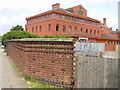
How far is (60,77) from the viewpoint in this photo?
235 inches

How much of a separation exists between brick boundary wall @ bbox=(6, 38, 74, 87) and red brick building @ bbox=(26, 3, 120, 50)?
952 inches

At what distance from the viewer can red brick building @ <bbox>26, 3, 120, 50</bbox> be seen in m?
36.8

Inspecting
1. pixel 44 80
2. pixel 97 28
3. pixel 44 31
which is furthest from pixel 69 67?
pixel 97 28

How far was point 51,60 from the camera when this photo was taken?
625 centimetres

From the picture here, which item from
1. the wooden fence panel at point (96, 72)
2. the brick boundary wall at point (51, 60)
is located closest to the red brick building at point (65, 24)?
the brick boundary wall at point (51, 60)

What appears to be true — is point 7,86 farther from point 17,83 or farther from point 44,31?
point 44,31

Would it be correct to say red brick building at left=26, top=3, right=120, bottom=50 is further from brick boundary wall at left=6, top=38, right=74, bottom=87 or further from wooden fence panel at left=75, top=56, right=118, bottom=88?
wooden fence panel at left=75, top=56, right=118, bottom=88

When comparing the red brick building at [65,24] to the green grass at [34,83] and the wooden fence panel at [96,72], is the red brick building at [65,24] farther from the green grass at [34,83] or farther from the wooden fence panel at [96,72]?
the wooden fence panel at [96,72]

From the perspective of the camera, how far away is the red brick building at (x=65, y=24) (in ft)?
121

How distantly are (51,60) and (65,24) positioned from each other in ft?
115

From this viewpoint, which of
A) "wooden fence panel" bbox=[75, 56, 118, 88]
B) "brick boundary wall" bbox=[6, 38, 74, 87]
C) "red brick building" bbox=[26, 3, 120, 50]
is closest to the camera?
"wooden fence panel" bbox=[75, 56, 118, 88]

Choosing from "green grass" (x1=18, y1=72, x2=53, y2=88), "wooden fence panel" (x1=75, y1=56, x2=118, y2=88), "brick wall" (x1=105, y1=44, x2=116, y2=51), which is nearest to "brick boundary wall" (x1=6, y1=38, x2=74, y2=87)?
"green grass" (x1=18, y1=72, x2=53, y2=88)

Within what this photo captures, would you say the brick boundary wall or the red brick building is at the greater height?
the red brick building

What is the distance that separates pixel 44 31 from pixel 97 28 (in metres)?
23.4
